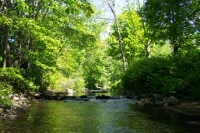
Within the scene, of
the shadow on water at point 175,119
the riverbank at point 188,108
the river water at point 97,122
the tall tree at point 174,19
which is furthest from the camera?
the tall tree at point 174,19

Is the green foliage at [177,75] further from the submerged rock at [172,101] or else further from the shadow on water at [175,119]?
the shadow on water at [175,119]

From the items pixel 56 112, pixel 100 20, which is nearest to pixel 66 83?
pixel 100 20

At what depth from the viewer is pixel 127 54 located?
54.1 m

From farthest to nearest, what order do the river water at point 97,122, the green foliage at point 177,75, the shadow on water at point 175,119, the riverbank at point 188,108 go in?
the green foliage at point 177,75 → the riverbank at point 188,108 → the shadow on water at point 175,119 → the river water at point 97,122

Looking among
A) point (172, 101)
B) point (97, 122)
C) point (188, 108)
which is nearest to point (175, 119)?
point (188, 108)

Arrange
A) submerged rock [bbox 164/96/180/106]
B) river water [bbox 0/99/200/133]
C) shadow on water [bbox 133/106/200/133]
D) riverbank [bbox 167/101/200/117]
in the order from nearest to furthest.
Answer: river water [bbox 0/99/200/133] → shadow on water [bbox 133/106/200/133] → riverbank [bbox 167/101/200/117] → submerged rock [bbox 164/96/180/106]

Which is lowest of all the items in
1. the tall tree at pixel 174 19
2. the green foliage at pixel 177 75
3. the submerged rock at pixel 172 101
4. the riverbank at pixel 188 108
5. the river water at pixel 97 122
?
the river water at pixel 97 122

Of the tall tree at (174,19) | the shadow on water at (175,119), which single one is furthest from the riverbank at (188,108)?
the tall tree at (174,19)

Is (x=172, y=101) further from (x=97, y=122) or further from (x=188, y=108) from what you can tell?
(x=97, y=122)

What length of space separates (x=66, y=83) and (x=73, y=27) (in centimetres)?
1979

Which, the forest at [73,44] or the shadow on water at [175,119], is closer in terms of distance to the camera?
the shadow on water at [175,119]

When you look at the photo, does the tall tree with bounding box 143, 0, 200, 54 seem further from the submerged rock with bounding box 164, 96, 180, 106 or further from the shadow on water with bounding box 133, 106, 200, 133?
the shadow on water with bounding box 133, 106, 200, 133

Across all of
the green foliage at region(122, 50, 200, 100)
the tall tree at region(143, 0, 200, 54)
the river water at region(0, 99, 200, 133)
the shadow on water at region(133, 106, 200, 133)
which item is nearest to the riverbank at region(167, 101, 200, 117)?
the shadow on water at region(133, 106, 200, 133)

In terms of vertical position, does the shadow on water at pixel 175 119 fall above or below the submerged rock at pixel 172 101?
below
